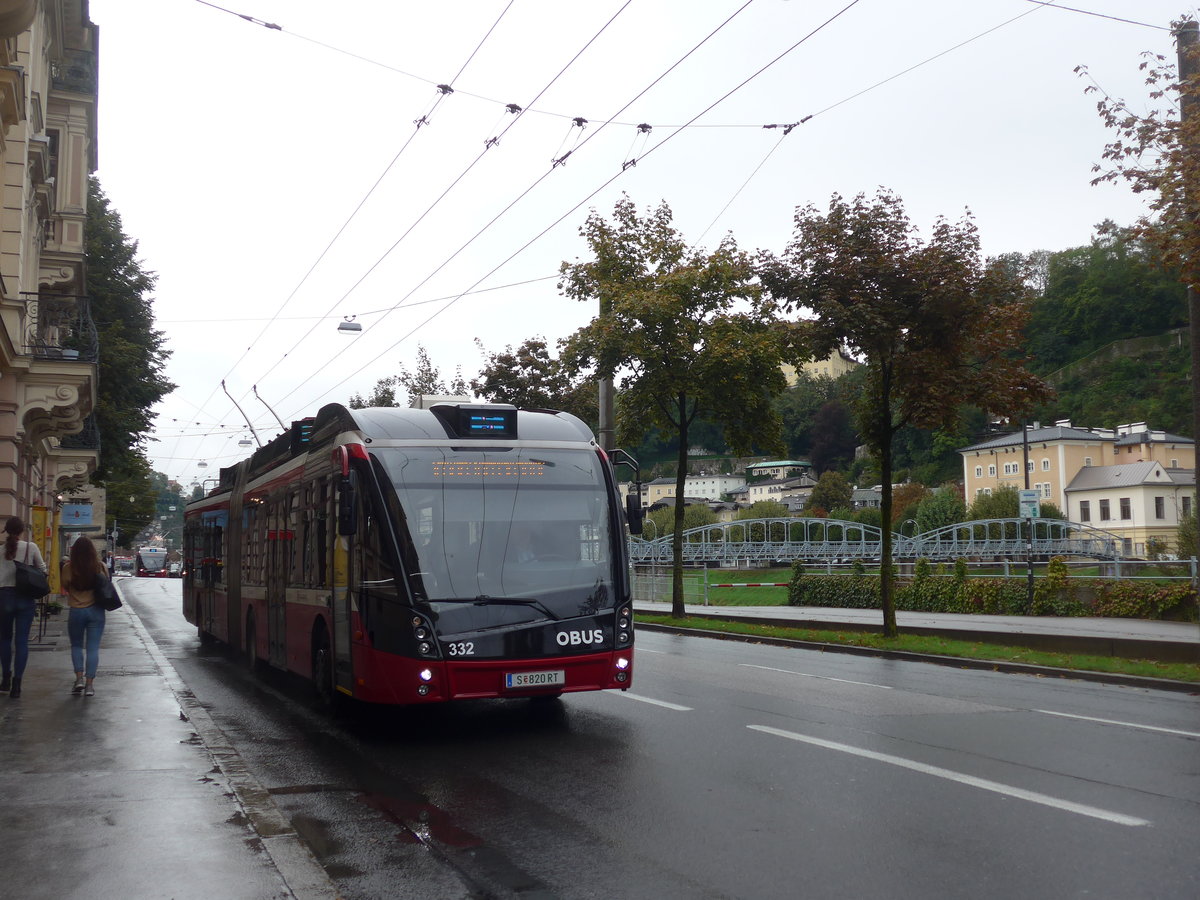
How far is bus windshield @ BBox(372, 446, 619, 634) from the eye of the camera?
996cm

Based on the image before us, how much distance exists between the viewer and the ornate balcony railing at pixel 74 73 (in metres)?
30.0

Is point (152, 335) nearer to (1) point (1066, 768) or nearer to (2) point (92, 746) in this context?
(2) point (92, 746)

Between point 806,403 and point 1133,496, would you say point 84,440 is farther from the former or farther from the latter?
point 806,403

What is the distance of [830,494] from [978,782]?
140354 millimetres

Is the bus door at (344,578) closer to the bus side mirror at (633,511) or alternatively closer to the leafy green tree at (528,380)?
the bus side mirror at (633,511)

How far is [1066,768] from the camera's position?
8219 mm

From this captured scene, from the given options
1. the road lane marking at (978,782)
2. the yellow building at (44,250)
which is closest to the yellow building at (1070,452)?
the yellow building at (44,250)

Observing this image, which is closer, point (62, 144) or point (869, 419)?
point (869, 419)

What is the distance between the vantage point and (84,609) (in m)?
12.4

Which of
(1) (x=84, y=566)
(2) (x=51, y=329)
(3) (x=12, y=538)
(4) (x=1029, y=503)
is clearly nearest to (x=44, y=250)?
(2) (x=51, y=329)

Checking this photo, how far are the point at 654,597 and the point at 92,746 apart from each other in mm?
30571

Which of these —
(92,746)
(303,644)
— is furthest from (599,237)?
(92,746)

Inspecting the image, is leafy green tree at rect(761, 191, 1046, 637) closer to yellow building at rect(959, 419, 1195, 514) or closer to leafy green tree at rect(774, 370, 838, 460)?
yellow building at rect(959, 419, 1195, 514)

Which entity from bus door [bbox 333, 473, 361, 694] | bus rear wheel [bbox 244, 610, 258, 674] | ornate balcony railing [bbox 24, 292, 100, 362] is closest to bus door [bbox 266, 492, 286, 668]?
bus rear wheel [bbox 244, 610, 258, 674]
